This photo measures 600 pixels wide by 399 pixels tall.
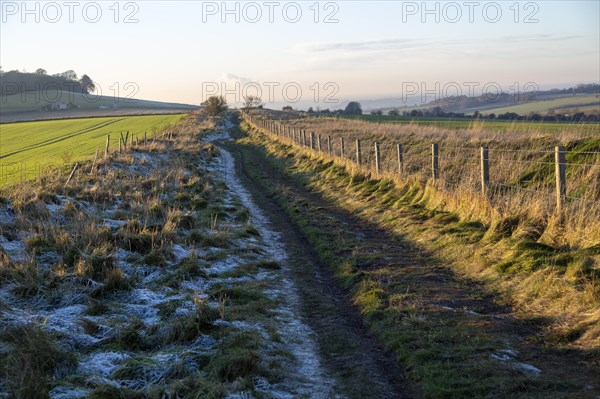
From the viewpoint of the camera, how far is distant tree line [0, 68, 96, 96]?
12780 centimetres

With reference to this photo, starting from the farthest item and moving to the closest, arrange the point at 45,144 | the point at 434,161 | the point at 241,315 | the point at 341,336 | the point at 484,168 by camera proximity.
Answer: the point at 45,144 → the point at 434,161 → the point at 484,168 → the point at 241,315 → the point at 341,336

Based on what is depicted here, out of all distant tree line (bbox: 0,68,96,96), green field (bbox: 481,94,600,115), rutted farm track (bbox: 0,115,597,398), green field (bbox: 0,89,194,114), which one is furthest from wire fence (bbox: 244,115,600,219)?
distant tree line (bbox: 0,68,96,96)

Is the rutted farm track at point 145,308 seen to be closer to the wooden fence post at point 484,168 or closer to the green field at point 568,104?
the wooden fence post at point 484,168

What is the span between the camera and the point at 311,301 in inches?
338

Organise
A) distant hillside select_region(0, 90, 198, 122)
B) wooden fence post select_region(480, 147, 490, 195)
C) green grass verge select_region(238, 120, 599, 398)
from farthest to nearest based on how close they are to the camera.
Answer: distant hillside select_region(0, 90, 198, 122), wooden fence post select_region(480, 147, 490, 195), green grass verge select_region(238, 120, 599, 398)

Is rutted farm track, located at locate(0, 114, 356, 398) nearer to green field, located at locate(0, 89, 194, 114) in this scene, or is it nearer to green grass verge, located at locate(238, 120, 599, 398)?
green grass verge, located at locate(238, 120, 599, 398)

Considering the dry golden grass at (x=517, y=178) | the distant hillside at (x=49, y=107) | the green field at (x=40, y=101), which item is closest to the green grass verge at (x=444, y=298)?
the dry golden grass at (x=517, y=178)

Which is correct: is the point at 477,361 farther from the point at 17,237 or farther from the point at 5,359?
the point at 17,237

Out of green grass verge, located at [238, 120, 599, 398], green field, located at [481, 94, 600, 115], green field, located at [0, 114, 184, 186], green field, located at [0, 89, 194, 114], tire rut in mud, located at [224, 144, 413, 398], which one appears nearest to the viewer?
green grass verge, located at [238, 120, 599, 398]

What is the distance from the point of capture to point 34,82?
13550 centimetres

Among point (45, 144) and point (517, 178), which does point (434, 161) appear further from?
point (45, 144)

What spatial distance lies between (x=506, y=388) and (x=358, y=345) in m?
1.97

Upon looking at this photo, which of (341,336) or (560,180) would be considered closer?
(341,336)

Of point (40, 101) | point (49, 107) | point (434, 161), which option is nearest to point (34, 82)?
point (40, 101)
